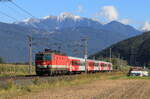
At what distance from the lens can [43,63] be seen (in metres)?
60.3

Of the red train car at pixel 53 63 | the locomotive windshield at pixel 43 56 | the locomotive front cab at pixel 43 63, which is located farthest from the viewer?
the locomotive windshield at pixel 43 56

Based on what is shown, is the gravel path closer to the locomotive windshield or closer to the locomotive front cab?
the locomotive front cab

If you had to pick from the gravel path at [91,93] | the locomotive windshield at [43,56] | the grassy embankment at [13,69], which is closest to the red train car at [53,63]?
the locomotive windshield at [43,56]

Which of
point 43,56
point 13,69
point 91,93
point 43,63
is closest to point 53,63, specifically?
point 43,63

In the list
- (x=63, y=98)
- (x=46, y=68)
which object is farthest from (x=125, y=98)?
(x=46, y=68)

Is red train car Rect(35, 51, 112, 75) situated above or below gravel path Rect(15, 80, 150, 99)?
above

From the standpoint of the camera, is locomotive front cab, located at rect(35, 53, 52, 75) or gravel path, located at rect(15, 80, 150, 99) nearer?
gravel path, located at rect(15, 80, 150, 99)

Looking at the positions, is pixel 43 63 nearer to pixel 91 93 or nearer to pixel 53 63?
pixel 53 63

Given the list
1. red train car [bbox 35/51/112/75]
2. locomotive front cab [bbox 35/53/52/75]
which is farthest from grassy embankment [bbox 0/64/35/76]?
locomotive front cab [bbox 35/53/52/75]

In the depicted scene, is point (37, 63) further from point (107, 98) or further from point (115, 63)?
point (115, 63)

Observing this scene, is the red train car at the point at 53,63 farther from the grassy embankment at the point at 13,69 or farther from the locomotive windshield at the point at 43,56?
the grassy embankment at the point at 13,69

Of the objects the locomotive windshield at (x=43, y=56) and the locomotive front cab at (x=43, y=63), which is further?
the locomotive windshield at (x=43, y=56)

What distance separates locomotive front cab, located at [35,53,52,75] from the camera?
60094mm

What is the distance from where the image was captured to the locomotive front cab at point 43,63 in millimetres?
60094
